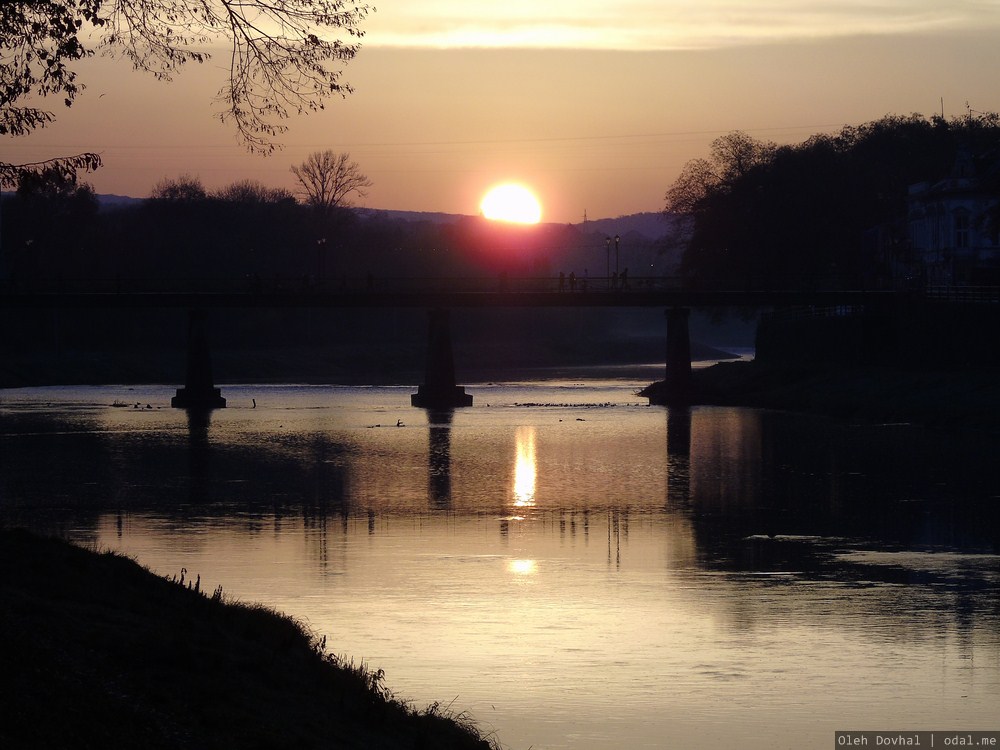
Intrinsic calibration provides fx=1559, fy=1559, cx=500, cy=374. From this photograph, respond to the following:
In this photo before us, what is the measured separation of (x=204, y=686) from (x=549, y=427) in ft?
191

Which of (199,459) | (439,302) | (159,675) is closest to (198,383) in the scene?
(439,302)

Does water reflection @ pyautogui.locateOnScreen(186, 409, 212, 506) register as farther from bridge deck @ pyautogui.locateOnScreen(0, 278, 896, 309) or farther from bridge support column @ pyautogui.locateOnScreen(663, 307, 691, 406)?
bridge support column @ pyautogui.locateOnScreen(663, 307, 691, 406)

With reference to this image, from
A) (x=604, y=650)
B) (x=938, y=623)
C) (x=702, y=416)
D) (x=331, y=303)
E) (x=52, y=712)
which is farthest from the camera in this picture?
(x=331, y=303)

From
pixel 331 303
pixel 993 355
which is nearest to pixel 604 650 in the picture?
pixel 993 355

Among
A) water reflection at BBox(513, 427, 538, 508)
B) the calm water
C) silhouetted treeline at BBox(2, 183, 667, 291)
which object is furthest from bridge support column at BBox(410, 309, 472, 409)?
silhouetted treeline at BBox(2, 183, 667, 291)

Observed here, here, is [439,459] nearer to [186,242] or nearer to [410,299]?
[410,299]

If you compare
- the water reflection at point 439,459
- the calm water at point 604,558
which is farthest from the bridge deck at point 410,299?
the calm water at point 604,558

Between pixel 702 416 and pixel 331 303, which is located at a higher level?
pixel 331 303

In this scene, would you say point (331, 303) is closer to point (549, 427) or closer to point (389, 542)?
point (549, 427)

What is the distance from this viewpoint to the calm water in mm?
19062

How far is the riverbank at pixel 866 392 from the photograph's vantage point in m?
68.4

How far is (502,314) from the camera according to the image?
195 meters

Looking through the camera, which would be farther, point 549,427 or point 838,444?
point 549,427

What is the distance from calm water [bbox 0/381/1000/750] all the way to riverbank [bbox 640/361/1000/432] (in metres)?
5.83
